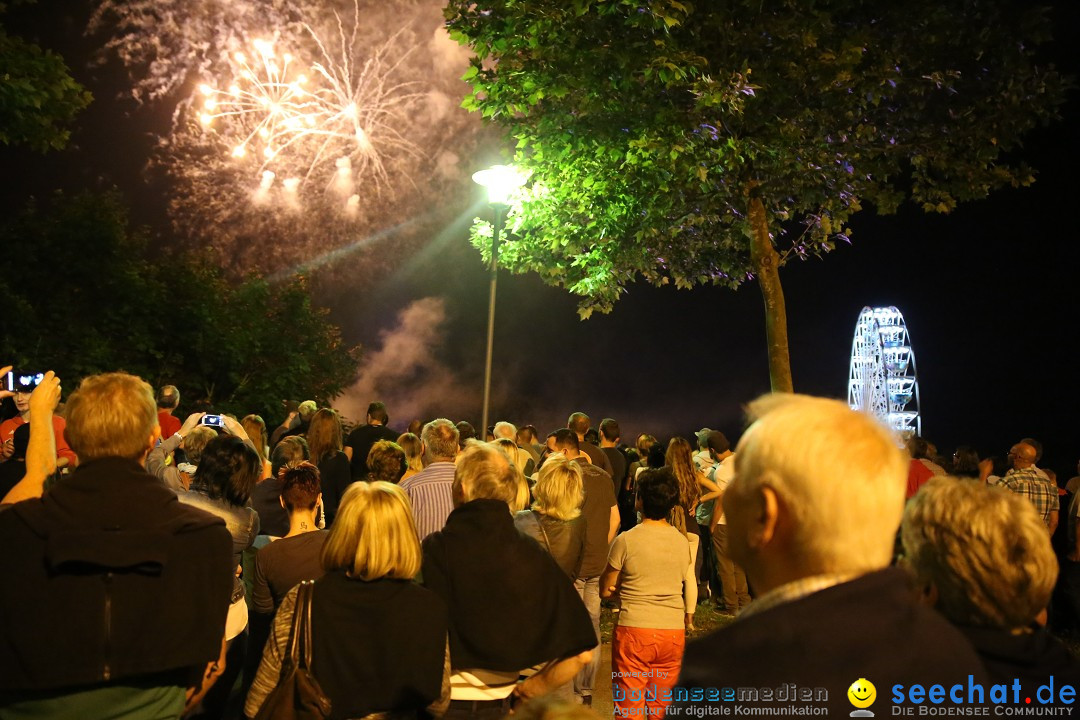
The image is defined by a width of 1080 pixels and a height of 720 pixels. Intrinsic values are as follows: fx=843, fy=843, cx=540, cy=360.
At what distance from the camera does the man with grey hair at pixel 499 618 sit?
3.90 meters

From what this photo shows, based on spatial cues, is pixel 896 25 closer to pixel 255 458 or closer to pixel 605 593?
pixel 605 593

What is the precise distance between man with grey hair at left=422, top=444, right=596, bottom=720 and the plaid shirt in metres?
7.57

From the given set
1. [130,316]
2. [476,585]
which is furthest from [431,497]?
[130,316]

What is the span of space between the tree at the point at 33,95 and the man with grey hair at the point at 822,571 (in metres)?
12.4

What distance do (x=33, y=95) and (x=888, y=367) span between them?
27125 mm

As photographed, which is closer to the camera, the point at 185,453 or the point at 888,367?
the point at 185,453

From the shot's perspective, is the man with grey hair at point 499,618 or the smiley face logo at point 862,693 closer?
the smiley face logo at point 862,693

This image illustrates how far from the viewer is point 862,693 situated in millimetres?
1639

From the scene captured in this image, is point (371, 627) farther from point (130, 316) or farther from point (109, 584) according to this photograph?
point (130, 316)

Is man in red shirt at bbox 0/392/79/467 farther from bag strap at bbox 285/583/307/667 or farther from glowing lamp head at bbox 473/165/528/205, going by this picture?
glowing lamp head at bbox 473/165/528/205

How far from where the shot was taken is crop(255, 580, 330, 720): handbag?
3.22 meters

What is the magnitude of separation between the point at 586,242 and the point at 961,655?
1013 cm

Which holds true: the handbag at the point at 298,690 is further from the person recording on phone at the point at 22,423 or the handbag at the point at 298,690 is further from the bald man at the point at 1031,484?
the bald man at the point at 1031,484

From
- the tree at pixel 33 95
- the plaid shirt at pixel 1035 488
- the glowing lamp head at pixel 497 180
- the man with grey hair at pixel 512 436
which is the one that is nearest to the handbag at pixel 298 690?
the man with grey hair at pixel 512 436
